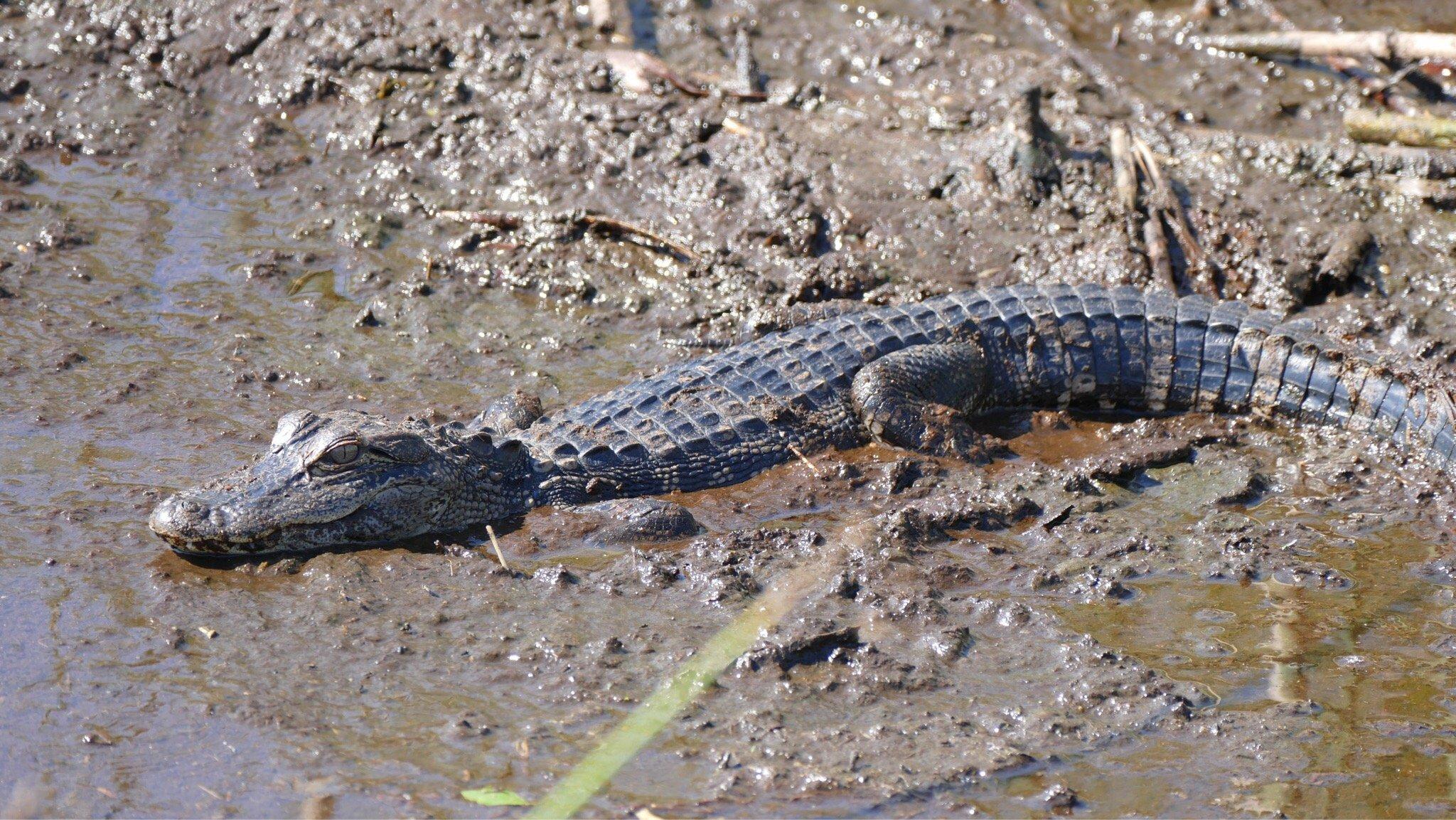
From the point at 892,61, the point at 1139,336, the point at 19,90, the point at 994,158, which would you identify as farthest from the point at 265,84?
the point at 1139,336

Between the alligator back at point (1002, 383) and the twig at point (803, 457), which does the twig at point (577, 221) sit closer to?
the alligator back at point (1002, 383)

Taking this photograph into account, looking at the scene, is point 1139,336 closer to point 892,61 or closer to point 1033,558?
point 1033,558

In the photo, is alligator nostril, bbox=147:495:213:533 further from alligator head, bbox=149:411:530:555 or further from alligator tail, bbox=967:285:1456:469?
alligator tail, bbox=967:285:1456:469

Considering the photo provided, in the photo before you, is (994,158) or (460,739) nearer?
(460,739)

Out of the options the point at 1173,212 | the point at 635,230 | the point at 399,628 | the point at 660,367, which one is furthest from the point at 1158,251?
the point at 399,628

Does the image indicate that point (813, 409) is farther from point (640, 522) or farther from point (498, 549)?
point (498, 549)

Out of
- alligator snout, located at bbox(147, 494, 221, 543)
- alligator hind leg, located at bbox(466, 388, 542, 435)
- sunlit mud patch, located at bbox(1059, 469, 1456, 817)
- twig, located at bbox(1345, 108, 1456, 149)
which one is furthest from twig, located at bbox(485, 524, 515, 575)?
twig, located at bbox(1345, 108, 1456, 149)
